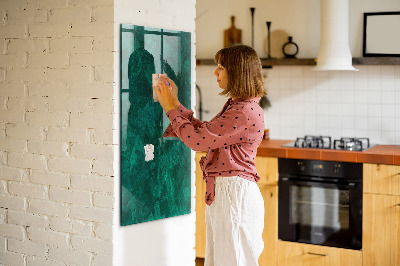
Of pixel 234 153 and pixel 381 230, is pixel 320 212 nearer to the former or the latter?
pixel 381 230

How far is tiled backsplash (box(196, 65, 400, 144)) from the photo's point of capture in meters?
4.51

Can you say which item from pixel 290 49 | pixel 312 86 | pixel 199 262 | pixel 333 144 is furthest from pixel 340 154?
pixel 199 262

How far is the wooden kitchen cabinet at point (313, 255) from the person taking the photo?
4062 millimetres

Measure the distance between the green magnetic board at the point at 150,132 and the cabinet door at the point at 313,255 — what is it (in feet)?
4.62

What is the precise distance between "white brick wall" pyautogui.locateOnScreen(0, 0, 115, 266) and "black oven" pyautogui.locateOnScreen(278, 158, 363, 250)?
5.84ft

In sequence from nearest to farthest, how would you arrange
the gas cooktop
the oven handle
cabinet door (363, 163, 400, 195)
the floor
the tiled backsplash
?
cabinet door (363, 163, 400, 195) < the oven handle < the gas cooktop < the tiled backsplash < the floor

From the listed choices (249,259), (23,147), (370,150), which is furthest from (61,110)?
(370,150)

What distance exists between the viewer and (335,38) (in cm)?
438

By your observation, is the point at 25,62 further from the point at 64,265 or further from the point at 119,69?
the point at 64,265

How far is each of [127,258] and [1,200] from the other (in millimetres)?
821

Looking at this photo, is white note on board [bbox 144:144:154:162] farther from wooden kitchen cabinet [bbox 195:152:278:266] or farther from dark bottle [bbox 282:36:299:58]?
dark bottle [bbox 282:36:299:58]

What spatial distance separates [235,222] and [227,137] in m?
0.39

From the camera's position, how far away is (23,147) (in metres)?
3.07

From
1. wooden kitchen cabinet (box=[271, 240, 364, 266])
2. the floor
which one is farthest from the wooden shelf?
the floor
